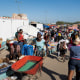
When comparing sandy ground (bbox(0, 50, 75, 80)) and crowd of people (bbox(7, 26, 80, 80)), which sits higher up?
crowd of people (bbox(7, 26, 80, 80))

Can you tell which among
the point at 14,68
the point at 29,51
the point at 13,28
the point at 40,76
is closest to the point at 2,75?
the point at 14,68

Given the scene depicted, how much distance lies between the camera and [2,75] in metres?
4.34

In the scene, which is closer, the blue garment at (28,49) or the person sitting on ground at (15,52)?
the person sitting on ground at (15,52)

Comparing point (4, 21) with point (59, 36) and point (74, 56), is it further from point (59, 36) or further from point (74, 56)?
point (74, 56)

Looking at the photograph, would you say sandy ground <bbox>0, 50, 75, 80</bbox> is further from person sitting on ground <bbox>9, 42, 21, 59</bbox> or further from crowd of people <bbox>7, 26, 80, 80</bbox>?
person sitting on ground <bbox>9, 42, 21, 59</bbox>

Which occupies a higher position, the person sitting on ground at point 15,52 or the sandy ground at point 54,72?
the person sitting on ground at point 15,52

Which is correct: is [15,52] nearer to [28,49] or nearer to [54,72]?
[28,49]

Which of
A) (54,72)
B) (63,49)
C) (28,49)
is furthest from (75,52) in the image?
(28,49)

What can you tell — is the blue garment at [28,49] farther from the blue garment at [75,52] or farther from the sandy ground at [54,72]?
the blue garment at [75,52]

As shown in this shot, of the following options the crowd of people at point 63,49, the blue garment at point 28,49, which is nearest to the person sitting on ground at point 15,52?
the crowd of people at point 63,49

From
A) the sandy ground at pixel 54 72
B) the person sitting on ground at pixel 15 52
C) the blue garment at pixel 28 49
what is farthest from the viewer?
the blue garment at pixel 28 49

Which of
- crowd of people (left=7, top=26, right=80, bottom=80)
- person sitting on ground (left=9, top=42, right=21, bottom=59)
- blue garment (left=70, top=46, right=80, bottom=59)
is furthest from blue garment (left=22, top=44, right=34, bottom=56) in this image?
blue garment (left=70, top=46, right=80, bottom=59)

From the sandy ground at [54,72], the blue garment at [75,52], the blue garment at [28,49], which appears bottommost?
the sandy ground at [54,72]

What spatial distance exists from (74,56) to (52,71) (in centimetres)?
223
